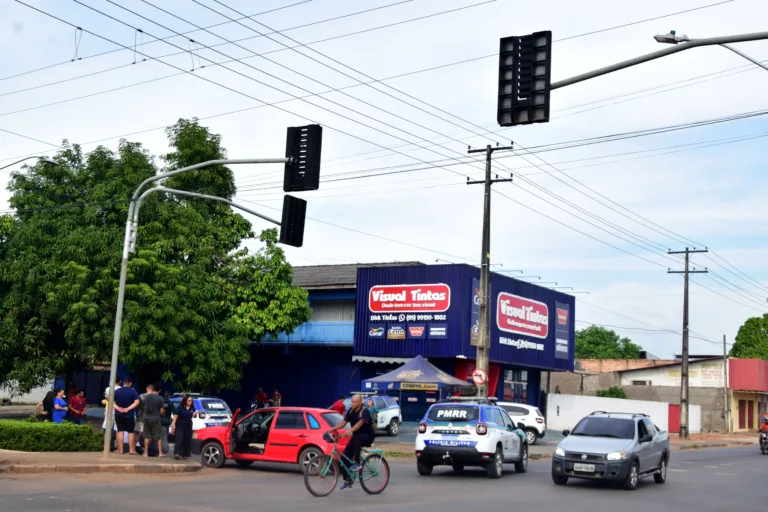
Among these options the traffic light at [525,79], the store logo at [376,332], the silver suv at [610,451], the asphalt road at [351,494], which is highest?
the traffic light at [525,79]

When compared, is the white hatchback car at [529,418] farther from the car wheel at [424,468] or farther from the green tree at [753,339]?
the green tree at [753,339]

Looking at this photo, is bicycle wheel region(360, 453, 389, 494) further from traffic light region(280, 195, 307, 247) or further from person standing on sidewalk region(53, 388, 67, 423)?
person standing on sidewalk region(53, 388, 67, 423)

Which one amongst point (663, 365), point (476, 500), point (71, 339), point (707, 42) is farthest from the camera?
point (663, 365)

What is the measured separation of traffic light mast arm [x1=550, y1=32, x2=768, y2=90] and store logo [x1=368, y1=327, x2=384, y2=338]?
105ft

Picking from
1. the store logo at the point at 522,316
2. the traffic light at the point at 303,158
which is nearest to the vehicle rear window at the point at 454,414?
the traffic light at the point at 303,158

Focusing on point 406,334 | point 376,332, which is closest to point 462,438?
point 406,334

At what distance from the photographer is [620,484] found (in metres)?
19.6

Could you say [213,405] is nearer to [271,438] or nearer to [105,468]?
[271,438]

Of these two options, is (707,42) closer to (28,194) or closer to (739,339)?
(28,194)

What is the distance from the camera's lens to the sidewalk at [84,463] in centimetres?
1733

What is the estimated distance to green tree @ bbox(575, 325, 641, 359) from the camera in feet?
413

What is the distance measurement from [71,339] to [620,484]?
21.4 m

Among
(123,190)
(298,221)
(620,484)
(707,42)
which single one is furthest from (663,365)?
(707,42)

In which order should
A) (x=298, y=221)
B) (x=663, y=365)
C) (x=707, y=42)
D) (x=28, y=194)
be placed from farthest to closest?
1. (x=663, y=365)
2. (x=28, y=194)
3. (x=298, y=221)
4. (x=707, y=42)
